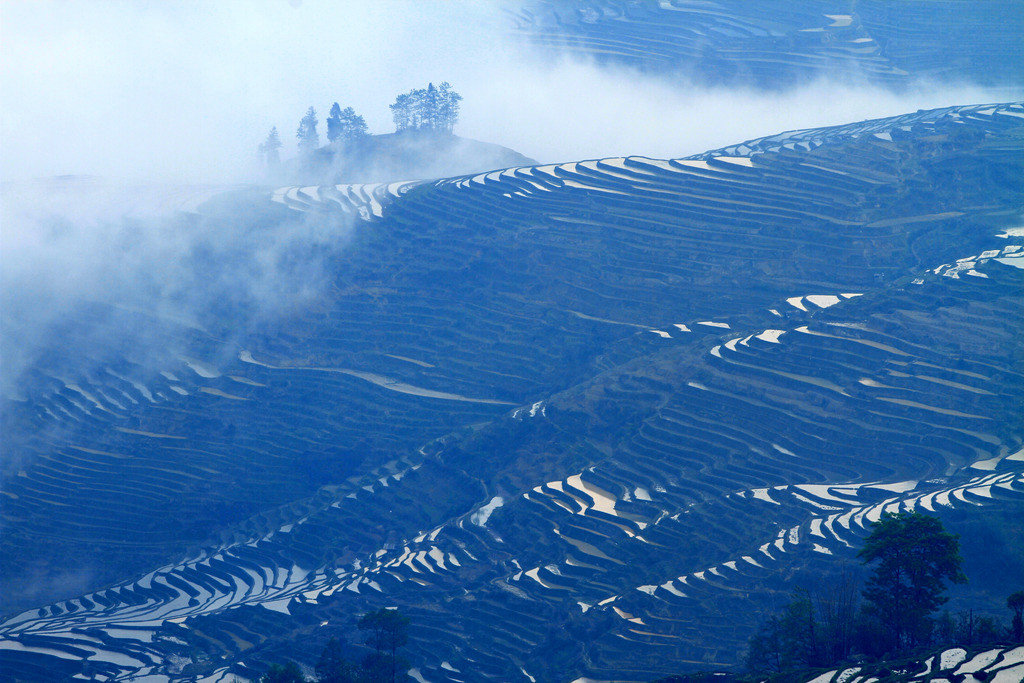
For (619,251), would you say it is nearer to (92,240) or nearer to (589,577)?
(589,577)

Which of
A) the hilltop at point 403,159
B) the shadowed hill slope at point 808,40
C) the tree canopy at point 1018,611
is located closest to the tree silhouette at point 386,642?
the tree canopy at point 1018,611

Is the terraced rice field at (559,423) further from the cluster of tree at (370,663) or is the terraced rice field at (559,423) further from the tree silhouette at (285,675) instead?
the tree silhouette at (285,675)

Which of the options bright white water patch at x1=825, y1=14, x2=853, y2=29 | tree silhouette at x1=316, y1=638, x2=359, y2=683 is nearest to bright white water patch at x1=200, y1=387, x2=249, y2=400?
tree silhouette at x1=316, y1=638, x2=359, y2=683

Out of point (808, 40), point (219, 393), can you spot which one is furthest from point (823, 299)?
point (808, 40)

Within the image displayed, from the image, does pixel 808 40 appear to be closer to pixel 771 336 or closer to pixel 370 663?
pixel 771 336

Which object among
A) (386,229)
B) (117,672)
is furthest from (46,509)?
(386,229)

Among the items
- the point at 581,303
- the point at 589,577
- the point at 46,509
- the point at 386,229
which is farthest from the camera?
the point at 386,229
